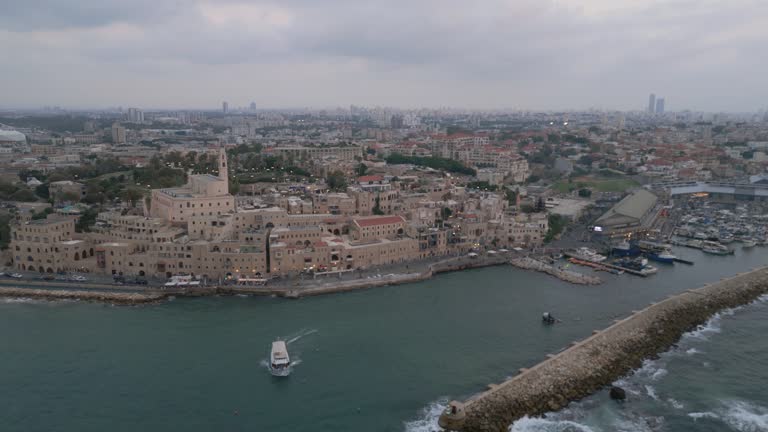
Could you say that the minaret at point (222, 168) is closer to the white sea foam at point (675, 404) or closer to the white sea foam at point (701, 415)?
the white sea foam at point (675, 404)

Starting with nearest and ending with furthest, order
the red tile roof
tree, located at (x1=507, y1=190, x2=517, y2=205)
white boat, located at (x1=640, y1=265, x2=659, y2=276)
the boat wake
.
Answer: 1. the boat wake
2. white boat, located at (x1=640, y1=265, x2=659, y2=276)
3. the red tile roof
4. tree, located at (x1=507, y1=190, x2=517, y2=205)

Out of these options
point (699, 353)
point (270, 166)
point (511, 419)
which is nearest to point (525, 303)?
point (699, 353)

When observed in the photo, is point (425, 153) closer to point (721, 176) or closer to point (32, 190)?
point (721, 176)

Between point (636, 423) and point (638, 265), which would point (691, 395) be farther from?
point (638, 265)

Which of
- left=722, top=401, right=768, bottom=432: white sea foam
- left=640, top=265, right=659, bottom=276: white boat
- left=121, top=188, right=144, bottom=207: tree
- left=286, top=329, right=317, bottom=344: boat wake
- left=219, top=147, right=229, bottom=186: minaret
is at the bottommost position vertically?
left=722, top=401, right=768, bottom=432: white sea foam

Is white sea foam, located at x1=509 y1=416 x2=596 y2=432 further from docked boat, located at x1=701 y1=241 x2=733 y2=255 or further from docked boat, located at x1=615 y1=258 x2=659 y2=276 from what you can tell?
docked boat, located at x1=701 y1=241 x2=733 y2=255

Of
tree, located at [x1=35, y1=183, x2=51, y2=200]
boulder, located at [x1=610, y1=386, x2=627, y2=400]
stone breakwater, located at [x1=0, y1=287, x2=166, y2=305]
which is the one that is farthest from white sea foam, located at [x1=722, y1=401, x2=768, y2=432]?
tree, located at [x1=35, y1=183, x2=51, y2=200]

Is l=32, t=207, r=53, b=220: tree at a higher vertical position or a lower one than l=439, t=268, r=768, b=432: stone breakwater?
higher
